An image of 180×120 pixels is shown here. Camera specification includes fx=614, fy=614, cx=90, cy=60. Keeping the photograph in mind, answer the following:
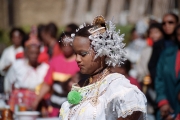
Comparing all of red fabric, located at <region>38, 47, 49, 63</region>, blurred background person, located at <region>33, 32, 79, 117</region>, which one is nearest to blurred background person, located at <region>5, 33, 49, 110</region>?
blurred background person, located at <region>33, 32, 79, 117</region>

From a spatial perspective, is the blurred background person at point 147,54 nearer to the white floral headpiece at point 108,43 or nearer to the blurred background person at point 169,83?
the blurred background person at point 169,83

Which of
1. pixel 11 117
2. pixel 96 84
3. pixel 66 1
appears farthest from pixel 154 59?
pixel 66 1

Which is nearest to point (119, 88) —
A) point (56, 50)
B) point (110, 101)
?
point (110, 101)

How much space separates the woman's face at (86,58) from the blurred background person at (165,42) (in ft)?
12.4

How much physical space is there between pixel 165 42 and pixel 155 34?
37.4 inches

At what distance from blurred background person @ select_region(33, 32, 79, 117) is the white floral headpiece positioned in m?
4.00

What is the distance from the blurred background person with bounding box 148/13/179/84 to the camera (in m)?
8.27

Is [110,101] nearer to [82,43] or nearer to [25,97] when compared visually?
[82,43]

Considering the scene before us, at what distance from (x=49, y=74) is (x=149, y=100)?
1445 millimetres

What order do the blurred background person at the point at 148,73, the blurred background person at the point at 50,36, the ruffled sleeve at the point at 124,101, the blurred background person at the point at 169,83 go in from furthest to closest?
the blurred background person at the point at 50,36 → the blurred background person at the point at 148,73 → the blurred background person at the point at 169,83 → the ruffled sleeve at the point at 124,101

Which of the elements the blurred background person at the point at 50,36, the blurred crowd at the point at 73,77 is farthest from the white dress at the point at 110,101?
the blurred background person at the point at 50,36

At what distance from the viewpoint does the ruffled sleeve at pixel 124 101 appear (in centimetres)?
408

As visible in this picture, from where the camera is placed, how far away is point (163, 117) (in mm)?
7672

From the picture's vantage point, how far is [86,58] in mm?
4422
